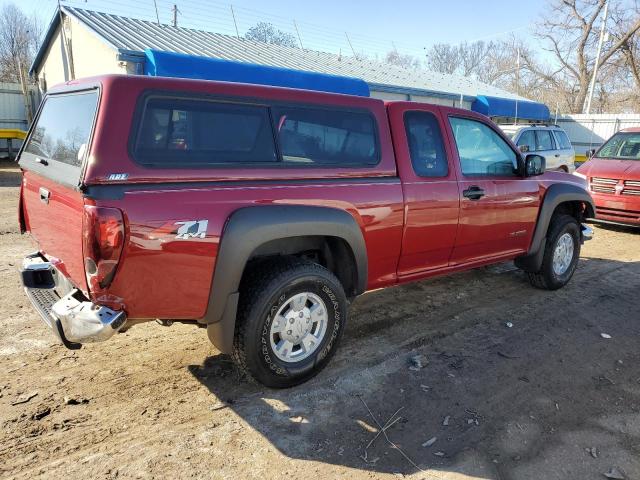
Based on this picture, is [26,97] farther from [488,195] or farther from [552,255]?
[552,255]

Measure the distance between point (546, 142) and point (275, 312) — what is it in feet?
38.3

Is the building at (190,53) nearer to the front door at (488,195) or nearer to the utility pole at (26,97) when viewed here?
the utility pole at (26,97)

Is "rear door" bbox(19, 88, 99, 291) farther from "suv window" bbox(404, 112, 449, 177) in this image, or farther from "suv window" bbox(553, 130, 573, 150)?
"suv window" bbox(553, 130, 573, 150)

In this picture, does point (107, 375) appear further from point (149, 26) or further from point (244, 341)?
point (149, 26)

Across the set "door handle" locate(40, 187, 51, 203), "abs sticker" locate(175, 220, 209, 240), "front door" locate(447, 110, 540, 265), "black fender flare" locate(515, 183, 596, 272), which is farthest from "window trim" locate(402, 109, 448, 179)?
"door handle" locate(40, 187, 51, 203)

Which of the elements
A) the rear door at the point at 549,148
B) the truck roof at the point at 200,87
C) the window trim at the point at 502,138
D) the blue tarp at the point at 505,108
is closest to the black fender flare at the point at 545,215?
the window trim at the point at 502,138

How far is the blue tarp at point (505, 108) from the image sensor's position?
21.4 metres

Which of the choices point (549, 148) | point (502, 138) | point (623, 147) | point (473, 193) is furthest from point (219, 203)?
point (549, 148)

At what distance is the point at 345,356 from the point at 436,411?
0.91 m

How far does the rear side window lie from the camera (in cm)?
280

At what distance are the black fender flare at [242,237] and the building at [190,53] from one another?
11159 millimetres

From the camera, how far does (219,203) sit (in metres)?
2.82

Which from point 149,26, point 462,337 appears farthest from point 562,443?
point 149,26

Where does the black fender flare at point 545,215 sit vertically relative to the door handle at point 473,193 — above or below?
below
